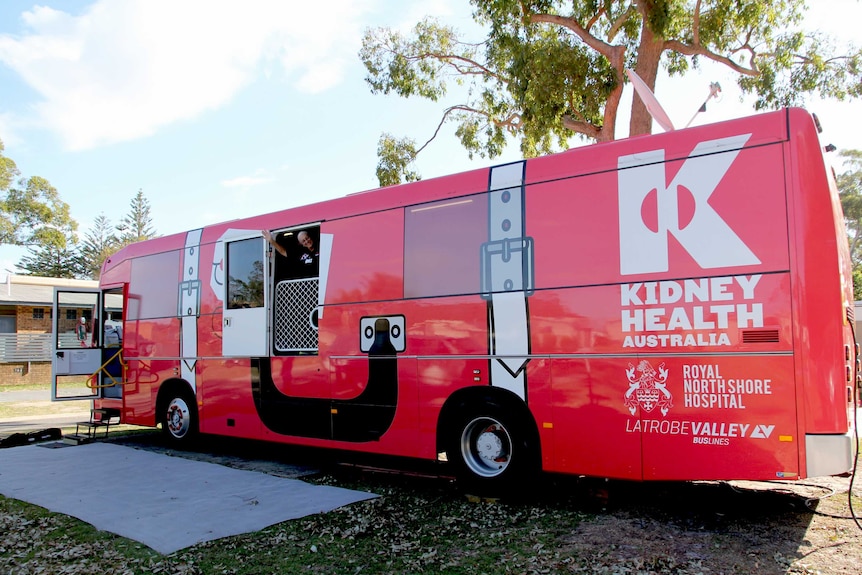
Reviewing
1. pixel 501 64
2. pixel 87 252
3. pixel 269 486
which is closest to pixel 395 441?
pixel 269 486

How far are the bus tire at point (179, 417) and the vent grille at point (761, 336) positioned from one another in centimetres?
799

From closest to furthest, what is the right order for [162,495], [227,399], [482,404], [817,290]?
1. [817,290]
2. [482,404]
3. [162,495]
4. [227,399]

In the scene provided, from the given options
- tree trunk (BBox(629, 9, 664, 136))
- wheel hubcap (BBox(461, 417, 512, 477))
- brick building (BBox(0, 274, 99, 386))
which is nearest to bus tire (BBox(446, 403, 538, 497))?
wheel hubcap (BBox(461, 417, 512, 477))

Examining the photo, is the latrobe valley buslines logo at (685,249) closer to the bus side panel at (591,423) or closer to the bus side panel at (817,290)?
the bus side panel at (817,290)

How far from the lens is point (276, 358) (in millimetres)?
8680

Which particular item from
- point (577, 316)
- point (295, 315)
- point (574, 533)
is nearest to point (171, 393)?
point (295, 315)

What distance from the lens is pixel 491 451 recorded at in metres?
6.59

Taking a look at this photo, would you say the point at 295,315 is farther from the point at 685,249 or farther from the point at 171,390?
the point at 685,249

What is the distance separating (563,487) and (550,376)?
1.58 meters

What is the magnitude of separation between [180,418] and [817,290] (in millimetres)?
9144

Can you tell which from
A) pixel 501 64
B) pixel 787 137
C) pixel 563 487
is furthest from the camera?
pixel 501 64

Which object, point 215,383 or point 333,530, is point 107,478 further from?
point 333,530

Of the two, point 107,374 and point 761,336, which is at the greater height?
point 761,336

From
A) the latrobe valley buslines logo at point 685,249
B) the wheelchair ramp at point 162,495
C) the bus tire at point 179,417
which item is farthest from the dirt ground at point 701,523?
the bus tire at point 179,417
